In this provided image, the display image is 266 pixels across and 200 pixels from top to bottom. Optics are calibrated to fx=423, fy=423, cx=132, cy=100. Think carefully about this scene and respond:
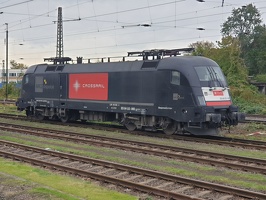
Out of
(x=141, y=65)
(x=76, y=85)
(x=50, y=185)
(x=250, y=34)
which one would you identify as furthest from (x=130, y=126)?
(x=250, y=34)

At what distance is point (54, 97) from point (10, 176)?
1581cm

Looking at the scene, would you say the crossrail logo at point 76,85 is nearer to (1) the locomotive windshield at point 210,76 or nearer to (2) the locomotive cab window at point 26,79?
(2) the locomotive cab window at point 26,79

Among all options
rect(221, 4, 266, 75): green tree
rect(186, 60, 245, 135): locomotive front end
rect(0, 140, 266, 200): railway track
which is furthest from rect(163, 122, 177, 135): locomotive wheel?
rect(221, 4, 266, 75): green tree

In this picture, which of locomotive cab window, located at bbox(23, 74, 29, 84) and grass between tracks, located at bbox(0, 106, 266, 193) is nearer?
grass between tracks, located at bbox(0, 106, 266, 193)

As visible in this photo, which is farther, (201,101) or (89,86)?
(89,86)

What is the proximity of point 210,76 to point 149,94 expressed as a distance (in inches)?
120

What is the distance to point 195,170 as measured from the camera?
39.9 ft

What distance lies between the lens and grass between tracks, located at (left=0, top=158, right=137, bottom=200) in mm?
9086

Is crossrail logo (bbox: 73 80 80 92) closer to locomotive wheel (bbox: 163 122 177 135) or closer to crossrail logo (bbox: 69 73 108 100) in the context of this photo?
crossrail logo (bbox: 69 73 108 100)

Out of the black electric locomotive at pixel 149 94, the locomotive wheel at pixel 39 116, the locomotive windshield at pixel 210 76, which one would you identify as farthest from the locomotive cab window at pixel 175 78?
the locomotive wheel at pixel 39 116

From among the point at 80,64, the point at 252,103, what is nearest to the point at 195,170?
the point at 80,64

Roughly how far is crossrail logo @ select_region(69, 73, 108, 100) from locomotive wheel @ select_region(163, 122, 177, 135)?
4.27 metres

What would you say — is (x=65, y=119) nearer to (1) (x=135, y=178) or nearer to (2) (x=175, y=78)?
(2) (x=175, y=78)

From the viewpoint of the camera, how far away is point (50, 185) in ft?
33.3
